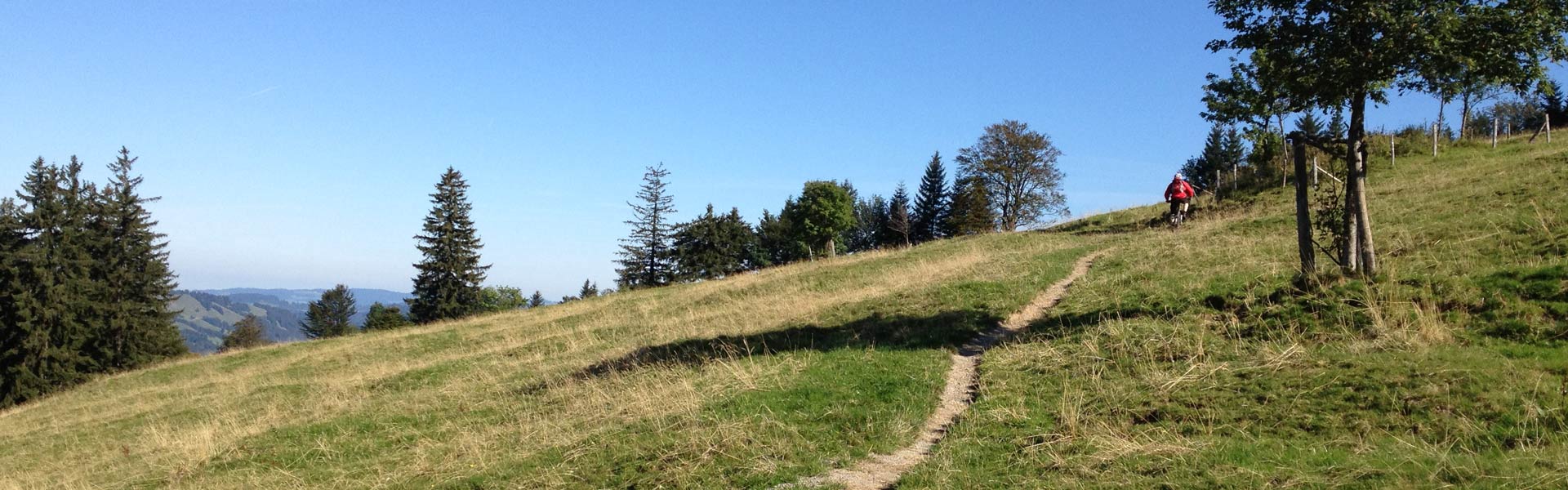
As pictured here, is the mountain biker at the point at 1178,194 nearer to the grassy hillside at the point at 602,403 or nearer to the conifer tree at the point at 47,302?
the grassy hillside at the point at 602,403

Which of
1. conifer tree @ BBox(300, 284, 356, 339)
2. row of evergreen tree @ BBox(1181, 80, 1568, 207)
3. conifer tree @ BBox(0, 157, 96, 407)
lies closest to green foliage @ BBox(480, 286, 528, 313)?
conifer tree @ BBox(300, 284, 356, 339)

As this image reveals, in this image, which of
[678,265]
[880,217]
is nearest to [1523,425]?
[678,265]

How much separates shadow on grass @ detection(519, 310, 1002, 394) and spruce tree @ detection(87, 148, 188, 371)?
4703 centimetres

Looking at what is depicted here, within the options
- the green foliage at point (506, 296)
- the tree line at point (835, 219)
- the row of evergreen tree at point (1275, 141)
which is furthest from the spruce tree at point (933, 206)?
the green foliage at point (506, 296)

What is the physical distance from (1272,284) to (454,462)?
11742 millimetres

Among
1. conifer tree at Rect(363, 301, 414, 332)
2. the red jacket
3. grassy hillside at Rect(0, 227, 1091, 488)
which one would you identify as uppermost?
the red jacket

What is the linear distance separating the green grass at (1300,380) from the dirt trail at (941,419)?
11.3 inches

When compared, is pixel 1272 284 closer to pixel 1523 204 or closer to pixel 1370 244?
pixel 1370 244

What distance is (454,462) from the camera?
10117mm

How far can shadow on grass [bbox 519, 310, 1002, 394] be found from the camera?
43.4 feet

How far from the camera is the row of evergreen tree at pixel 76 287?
41.4 metres

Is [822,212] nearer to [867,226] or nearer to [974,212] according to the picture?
[974,212]

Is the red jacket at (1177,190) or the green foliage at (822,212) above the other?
the green foliage at (822,212)

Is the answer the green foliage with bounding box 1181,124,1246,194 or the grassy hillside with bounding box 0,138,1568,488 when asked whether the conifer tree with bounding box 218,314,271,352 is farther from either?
the green foliage with bounding box 1181,124,1246,194
